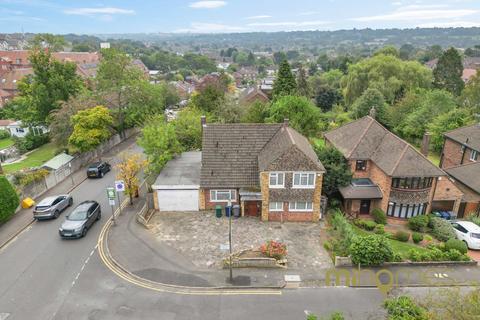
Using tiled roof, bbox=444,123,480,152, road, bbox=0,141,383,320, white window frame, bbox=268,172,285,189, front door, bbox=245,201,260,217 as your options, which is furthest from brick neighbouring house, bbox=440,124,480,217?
front door, bbox=245,201,260,217

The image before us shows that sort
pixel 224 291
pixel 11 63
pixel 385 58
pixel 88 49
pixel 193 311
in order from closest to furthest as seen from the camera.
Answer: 1. pixel 193 311
2. pixel 224 291
3. pixel 385 58
4. pixel 11 63
5. pixel 88 49

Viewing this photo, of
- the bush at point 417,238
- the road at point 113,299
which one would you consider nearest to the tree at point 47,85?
the road at point 113,299

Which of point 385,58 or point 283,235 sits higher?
point 385,58

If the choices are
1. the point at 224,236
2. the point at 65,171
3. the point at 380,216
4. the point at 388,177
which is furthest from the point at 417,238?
the point at 65,171

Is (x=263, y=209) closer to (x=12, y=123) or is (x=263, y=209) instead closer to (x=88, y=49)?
(x=12, y=123)

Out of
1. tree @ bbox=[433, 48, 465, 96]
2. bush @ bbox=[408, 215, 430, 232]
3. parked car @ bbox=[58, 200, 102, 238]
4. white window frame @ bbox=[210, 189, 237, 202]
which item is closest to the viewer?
parked car @ bbox=[58, 200, 102, 238]

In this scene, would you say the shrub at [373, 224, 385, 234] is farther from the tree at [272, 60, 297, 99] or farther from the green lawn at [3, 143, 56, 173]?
the green lawn at [3, 143, 56, 173]

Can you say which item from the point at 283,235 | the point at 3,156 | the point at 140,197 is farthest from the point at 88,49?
the point at 283,235
